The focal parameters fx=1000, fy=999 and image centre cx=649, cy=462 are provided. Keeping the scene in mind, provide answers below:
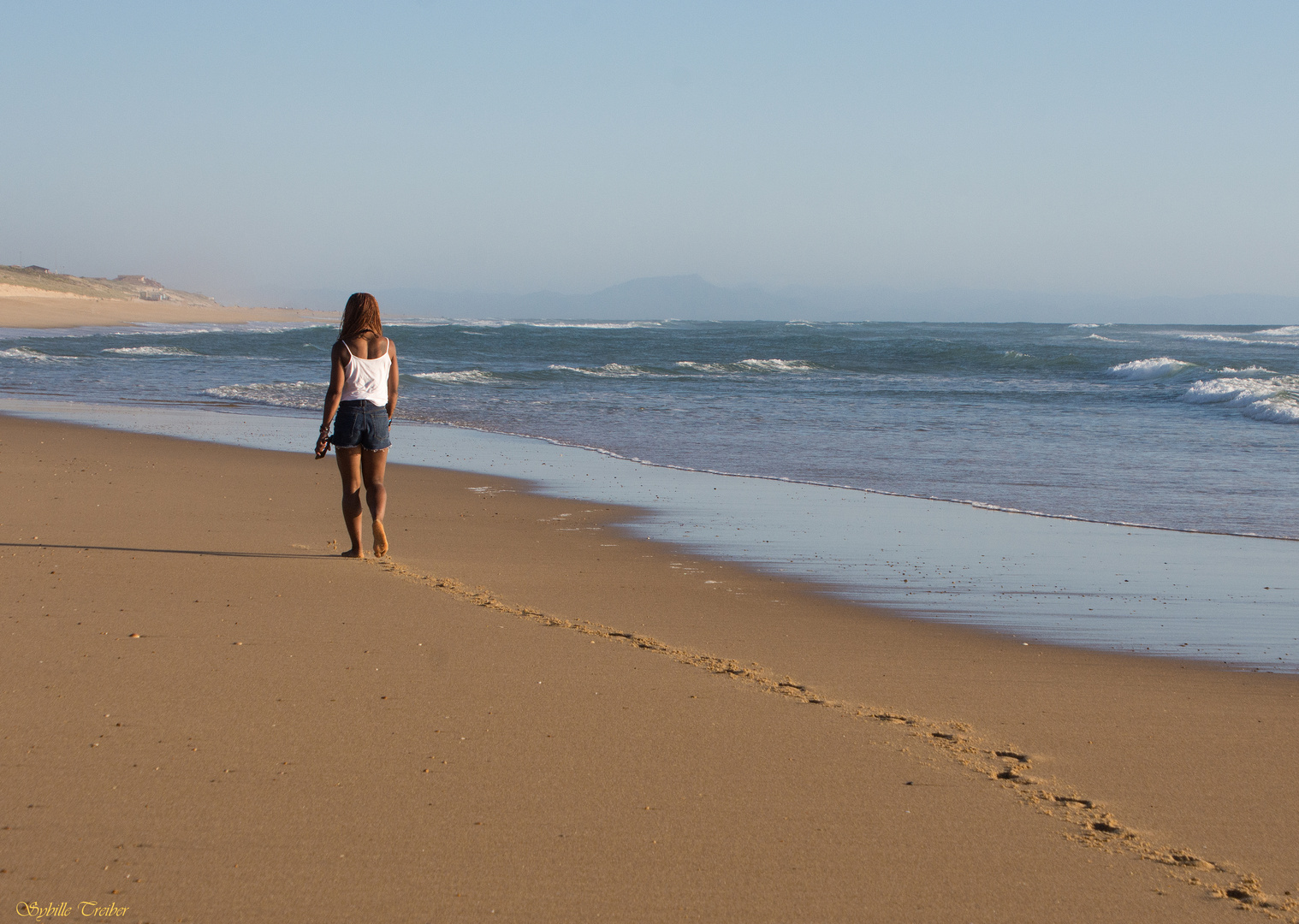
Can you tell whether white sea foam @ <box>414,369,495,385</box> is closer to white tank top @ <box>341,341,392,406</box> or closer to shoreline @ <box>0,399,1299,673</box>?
shoreline @ <box>0,399,1299,673</box>

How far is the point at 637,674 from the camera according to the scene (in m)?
3.71

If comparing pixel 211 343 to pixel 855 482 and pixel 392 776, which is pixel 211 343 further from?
pixel 392 776

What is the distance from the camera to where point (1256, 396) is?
20109 mm

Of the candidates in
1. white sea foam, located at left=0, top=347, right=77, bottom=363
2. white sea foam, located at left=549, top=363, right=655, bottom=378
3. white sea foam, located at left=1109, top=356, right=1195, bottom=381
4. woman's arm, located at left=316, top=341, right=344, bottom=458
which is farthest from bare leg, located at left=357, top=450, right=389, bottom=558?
white sea foam, located at left=1109, top=356, right=1195, bottom=381

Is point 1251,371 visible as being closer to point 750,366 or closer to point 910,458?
point 750,366

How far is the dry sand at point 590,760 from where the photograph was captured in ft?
7.41

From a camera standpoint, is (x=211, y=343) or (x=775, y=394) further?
(x=211, y=343)

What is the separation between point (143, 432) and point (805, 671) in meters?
10.7

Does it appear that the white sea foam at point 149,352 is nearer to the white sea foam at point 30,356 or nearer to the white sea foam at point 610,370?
the white sea foam at point 30,356

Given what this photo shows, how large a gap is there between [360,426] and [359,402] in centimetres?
13

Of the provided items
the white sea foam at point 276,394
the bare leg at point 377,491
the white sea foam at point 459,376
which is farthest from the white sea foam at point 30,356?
the bare leg at point 377,491

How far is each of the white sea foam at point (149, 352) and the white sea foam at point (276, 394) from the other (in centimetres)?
1082

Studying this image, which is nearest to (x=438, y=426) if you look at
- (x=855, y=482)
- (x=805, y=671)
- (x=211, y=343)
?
(x=855, y=482)

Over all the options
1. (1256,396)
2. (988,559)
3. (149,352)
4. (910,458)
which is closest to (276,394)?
(910,458)
